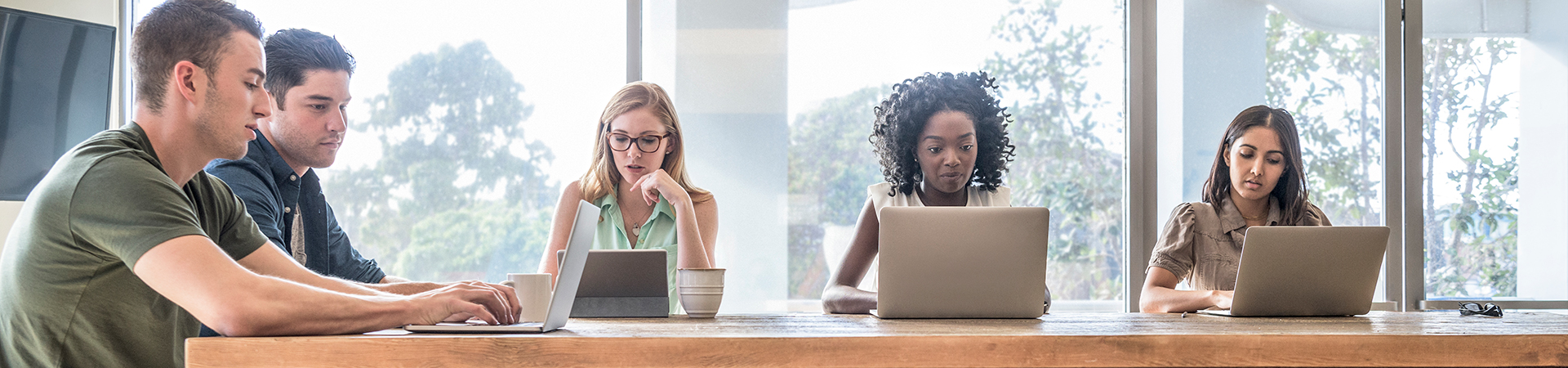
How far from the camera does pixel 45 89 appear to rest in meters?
3.27

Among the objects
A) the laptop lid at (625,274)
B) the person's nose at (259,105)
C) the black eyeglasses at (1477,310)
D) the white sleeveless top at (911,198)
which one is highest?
the person's nose at (259,105)

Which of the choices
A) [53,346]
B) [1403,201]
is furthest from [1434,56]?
[53,346]

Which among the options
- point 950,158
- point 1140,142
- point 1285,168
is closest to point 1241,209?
point 1285,168

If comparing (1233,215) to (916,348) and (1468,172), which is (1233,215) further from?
(1468,172)

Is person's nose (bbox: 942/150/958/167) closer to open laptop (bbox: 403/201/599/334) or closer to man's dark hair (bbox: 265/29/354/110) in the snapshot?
open laptop (bbox: 403/201/599/334)

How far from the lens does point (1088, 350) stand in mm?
1359

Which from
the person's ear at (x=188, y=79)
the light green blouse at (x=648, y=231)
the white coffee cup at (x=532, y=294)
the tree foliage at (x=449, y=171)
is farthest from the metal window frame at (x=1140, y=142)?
the person's ear at (x=188, y=79)

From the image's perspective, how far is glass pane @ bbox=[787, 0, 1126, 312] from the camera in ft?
11.9

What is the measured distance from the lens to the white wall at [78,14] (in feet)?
10.6

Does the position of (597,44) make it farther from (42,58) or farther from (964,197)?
(42,58)

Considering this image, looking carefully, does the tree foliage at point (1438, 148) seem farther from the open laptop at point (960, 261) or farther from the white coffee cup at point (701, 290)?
the white coffee cup at point (701, 290)

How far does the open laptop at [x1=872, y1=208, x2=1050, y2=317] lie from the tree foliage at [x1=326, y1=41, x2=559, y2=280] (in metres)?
2.15

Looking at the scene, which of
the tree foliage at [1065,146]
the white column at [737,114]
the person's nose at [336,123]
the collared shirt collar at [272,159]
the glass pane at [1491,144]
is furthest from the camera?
the glass pane at [1491,144]

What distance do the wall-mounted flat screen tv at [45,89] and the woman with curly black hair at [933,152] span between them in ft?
9.11
